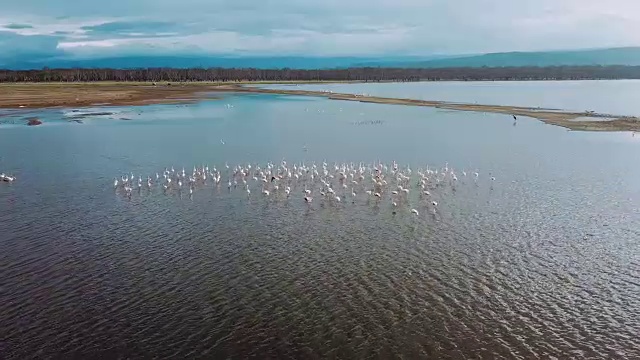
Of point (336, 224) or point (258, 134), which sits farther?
point (258, 134)

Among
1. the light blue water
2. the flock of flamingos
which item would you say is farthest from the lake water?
the light blue water

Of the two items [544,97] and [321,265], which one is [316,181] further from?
[544,97]

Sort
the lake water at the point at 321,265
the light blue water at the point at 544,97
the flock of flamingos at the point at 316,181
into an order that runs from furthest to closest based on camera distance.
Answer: the light blue water at the point at 544,97, the flock of flamingos at the point at 316,181, the lake water at the point at 321,265

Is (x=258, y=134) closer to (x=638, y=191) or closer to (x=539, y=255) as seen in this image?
(x=638, y=191)

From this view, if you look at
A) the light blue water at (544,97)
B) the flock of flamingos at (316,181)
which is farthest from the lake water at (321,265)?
the light blue water at (544,97)

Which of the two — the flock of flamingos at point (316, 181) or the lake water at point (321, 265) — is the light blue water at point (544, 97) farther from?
the lake water at point (321, 265)

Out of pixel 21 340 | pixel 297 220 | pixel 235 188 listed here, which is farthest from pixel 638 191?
pixel 21 340

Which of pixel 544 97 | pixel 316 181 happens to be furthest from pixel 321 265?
pixel 544 97
